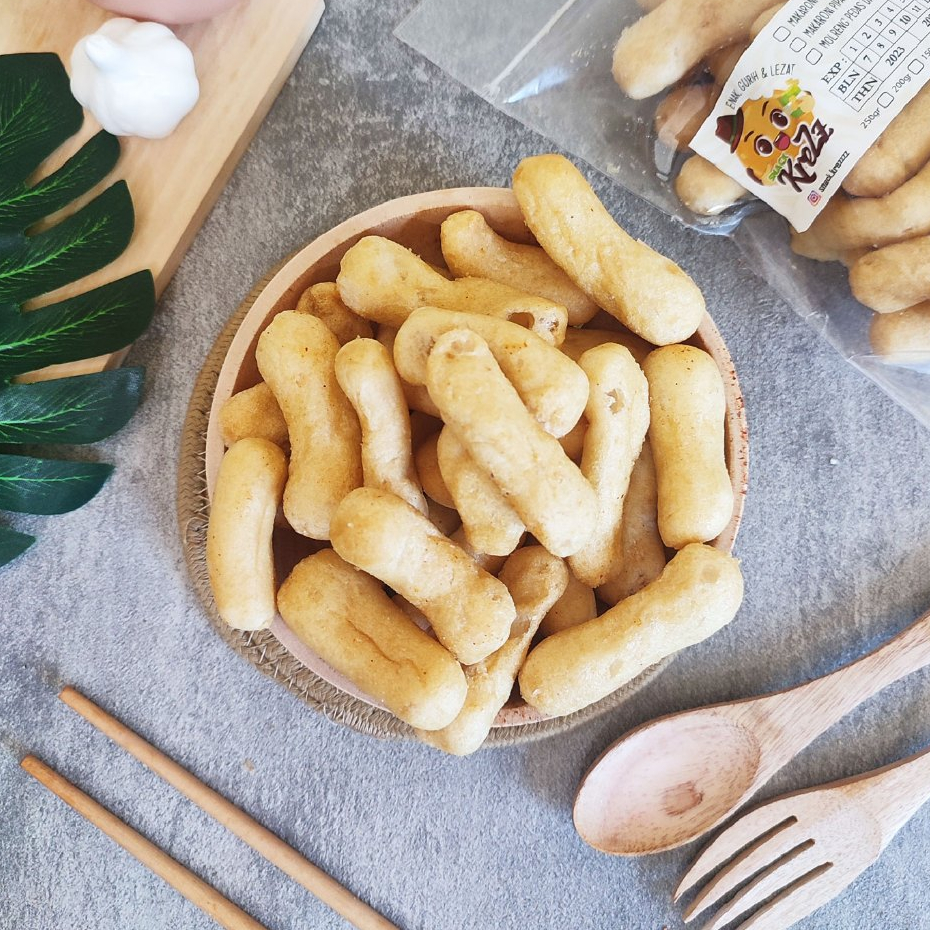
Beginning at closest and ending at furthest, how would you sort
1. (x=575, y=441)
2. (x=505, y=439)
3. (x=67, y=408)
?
(x=505, y=439), (x=575, y=441), (x=67, y=408)

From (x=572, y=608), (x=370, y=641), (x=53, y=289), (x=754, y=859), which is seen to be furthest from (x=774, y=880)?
(x=53, y=289)

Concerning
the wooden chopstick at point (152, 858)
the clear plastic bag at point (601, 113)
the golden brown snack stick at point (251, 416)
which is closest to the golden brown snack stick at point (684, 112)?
the clear plastic bag at point (601, 113)

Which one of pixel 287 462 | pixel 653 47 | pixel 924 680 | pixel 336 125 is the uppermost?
pixel 653 47

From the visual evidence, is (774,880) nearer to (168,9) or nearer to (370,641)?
(370,641)

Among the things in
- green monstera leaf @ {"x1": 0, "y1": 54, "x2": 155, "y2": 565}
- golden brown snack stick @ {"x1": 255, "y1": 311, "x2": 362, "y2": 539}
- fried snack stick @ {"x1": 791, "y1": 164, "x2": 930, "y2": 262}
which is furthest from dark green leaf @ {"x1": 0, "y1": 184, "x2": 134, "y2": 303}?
fried snack stick @ {"x1": 791, "y1": 164, "x2": 930, "y2": 262}

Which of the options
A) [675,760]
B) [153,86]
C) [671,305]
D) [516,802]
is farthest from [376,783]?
[153,86]

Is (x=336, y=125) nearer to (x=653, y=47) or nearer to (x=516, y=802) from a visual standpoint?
(x=653, y=47)
